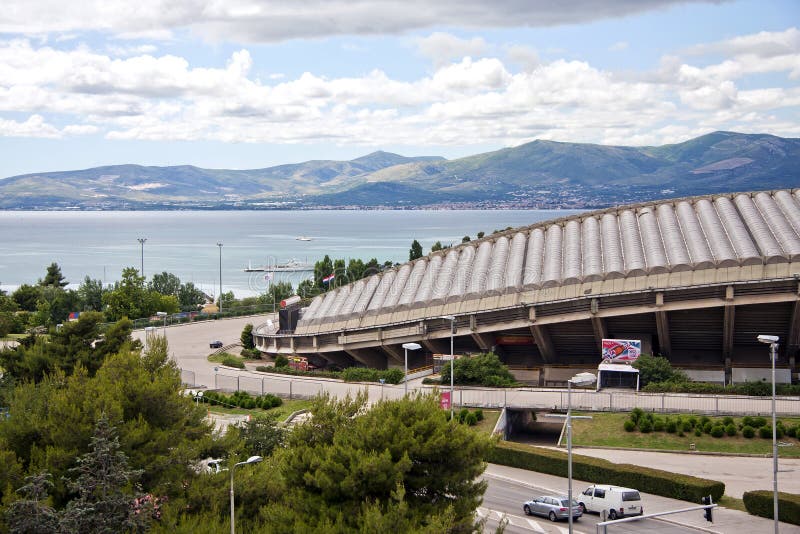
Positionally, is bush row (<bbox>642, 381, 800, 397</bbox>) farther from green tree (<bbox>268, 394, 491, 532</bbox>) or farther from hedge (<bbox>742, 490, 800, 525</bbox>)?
green tree (<bbox>268, 394, 491, 532</bbox>)

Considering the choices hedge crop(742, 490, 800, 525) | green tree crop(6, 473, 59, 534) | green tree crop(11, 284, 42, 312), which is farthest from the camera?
green tree crop(11, 284, 42, 312)

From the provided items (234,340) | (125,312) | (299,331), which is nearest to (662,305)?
(299,331)

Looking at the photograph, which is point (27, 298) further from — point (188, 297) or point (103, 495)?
point (103, 495)

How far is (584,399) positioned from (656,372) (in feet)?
16.4

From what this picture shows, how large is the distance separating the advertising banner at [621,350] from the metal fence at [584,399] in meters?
3.26

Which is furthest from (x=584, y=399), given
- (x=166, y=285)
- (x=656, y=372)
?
(x=166, y=285)

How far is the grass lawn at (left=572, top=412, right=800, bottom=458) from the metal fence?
1.20 metres

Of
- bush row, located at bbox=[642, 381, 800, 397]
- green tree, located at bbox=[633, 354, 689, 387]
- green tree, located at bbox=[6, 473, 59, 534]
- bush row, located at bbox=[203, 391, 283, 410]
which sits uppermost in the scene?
green tree, located at bbox=[6, 473, 59, 534]

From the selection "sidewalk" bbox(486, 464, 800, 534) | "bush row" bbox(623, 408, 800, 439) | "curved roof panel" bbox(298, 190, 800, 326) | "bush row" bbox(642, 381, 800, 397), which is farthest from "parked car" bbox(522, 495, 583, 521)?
"curved roof panel" bbox(298, 190, 800, 326)

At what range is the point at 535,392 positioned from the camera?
47469 millimetres

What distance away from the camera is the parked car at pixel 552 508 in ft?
101

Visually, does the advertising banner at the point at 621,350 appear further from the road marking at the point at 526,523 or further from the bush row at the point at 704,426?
the road marking at the point at 526,523

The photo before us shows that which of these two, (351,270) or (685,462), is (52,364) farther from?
(351,270)

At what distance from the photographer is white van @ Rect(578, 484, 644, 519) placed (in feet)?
100
